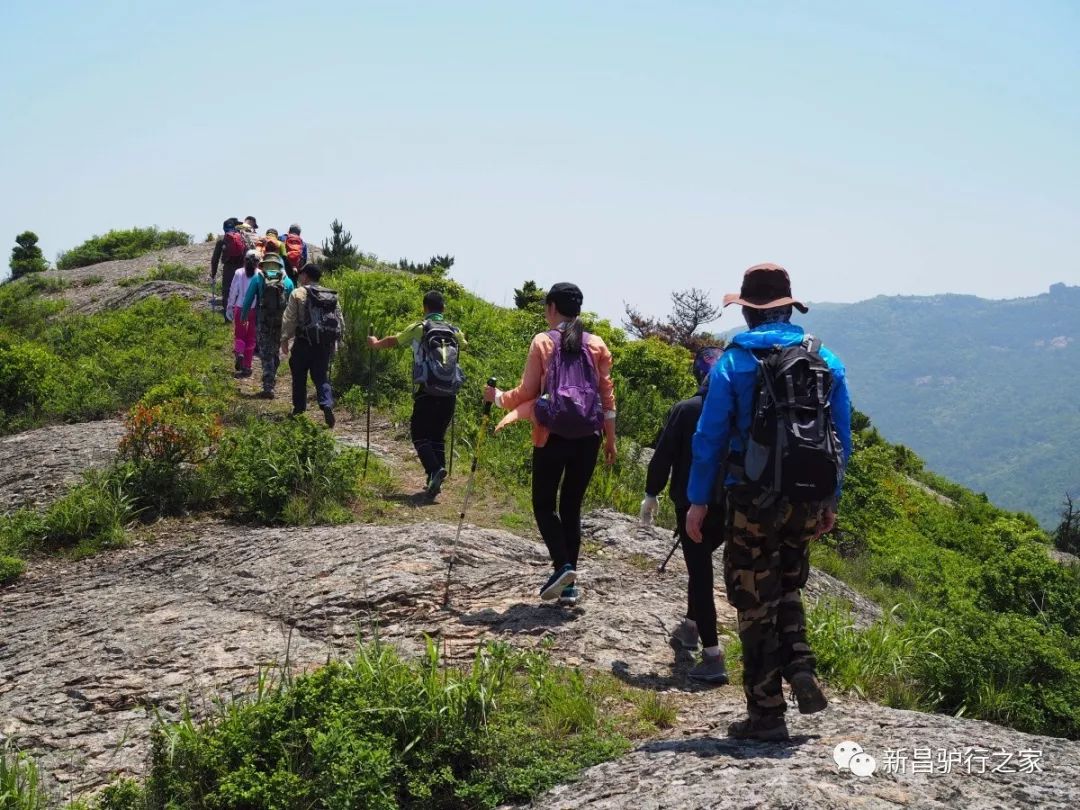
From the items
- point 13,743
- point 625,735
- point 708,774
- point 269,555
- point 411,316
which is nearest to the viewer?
point 708,774

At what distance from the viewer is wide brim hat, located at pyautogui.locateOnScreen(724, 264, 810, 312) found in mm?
4555

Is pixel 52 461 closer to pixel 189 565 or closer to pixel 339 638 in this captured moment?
pixel 189 565

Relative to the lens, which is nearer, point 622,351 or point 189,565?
point 189,565

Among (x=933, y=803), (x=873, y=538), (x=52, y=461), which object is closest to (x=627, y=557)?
(x=933, y=803)

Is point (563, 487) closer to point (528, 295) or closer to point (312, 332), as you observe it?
point (312, 332)

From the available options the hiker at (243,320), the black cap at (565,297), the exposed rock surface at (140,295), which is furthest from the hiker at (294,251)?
the black cap at (565,297)

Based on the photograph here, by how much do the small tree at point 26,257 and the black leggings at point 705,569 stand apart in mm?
28956

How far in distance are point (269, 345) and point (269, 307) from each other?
1.68 ft

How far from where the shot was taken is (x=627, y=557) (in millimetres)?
8258

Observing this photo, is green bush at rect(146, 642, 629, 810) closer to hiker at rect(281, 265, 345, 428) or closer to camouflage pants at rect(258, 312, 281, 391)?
hiker at rect(281, 265, 345, 428)

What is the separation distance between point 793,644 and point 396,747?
1.89 meters

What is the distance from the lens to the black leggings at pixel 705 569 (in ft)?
18.3

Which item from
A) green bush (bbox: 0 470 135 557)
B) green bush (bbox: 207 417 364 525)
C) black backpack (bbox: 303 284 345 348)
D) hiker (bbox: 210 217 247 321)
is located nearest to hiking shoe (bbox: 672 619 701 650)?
green bush (bbox: 207 417 364 525)

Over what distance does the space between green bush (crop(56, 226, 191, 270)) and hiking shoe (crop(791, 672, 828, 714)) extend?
2993cm
